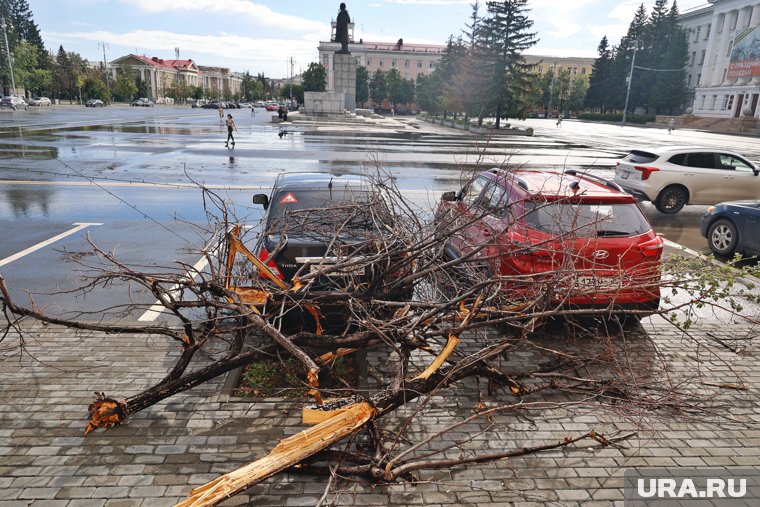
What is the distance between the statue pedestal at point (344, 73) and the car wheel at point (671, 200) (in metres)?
43.1

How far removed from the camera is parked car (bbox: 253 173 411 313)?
457 cm

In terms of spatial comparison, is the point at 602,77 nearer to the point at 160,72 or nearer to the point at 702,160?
the point at 702,160

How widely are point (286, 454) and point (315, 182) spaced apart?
4.16 metres

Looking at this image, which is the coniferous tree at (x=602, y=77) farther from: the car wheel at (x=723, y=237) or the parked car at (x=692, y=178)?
the car wheel at (x=723, y=237)

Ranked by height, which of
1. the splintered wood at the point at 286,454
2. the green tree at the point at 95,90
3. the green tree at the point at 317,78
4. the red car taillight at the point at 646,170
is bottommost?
the splintered wood at the point at 286,454

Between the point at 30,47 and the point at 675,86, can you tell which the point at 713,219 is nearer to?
the point at 675,86

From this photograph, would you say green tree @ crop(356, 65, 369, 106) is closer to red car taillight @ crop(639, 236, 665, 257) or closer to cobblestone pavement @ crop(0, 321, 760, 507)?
red car taillight @ crop(639, 236, 665, 257)

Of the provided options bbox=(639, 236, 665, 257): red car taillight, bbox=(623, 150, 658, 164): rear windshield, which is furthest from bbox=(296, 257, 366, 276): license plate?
bbox=(623, 150, 658, 164): rear windshield

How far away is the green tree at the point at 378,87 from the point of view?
10075cm

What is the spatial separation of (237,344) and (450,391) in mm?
1974

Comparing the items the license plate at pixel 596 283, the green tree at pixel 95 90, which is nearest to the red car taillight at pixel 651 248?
the license plate at pixel 596 283

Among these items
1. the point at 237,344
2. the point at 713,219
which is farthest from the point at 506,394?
the point at 713,219

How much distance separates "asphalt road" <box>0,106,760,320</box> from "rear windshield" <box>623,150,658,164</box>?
135 cm

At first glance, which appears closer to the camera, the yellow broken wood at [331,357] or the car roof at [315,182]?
the yellow broken wood at [331,357]
